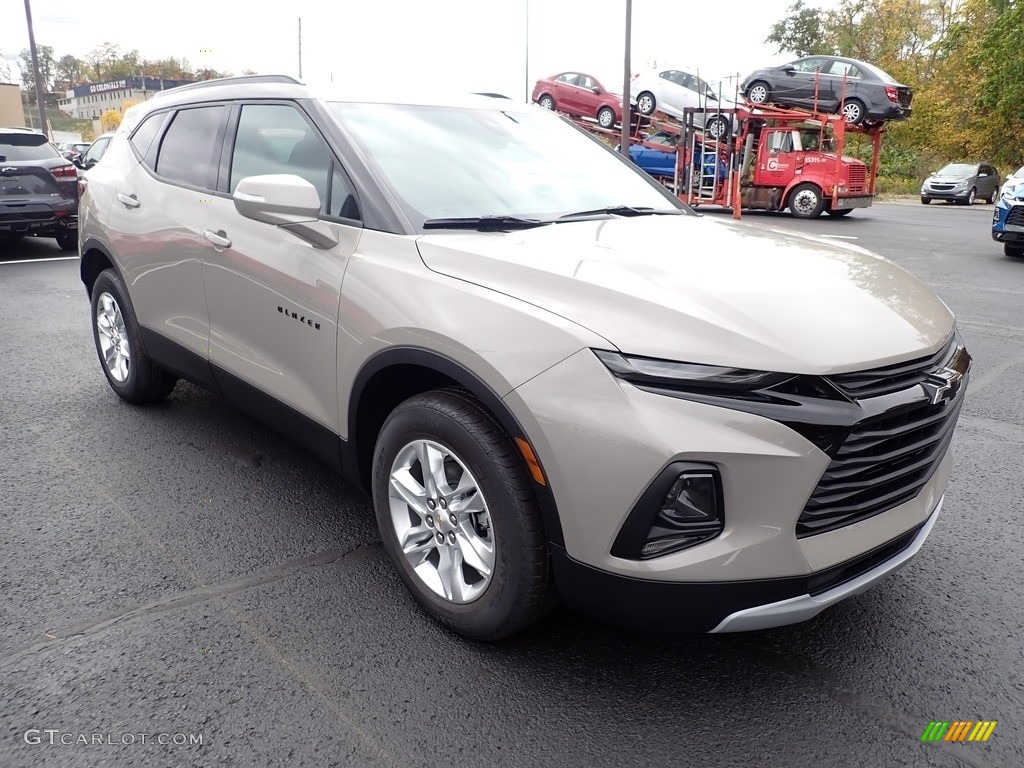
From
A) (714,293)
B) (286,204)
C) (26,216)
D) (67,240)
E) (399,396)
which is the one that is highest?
(286,204)

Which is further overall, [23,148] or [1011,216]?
[1011,216]

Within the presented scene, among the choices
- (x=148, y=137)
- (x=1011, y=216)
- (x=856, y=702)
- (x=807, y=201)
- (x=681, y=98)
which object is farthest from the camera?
(x=681, y=98)

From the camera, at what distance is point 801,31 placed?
6431 cm

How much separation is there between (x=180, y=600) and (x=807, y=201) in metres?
19.6

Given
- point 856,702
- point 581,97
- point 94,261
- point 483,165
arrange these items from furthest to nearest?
point 581,97
point 94,261
point 483,165
point 856,702

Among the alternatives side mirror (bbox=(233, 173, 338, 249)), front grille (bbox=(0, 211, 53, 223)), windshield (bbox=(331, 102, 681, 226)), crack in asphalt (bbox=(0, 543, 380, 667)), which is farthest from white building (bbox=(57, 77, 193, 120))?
crack in asphalt (bbox=(0, 543, 380, 667))

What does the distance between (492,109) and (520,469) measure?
6.71 ft

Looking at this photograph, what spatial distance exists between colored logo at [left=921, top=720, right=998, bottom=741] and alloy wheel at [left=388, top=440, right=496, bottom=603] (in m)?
1.31

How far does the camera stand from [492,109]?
3.71 m

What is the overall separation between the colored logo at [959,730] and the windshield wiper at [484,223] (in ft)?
6.61

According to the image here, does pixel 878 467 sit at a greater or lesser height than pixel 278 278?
lesser

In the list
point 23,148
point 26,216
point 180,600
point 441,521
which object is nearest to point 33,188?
point 26,216

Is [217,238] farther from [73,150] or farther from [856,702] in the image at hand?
[73,150]

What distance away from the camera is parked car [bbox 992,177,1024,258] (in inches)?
477
